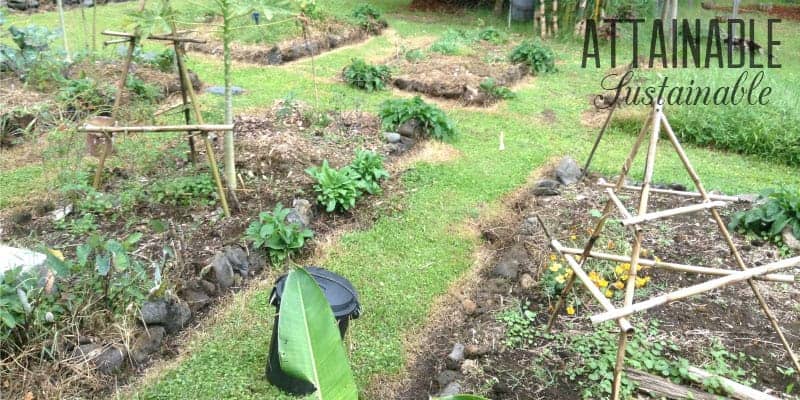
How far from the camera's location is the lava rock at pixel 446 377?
311 centimetres

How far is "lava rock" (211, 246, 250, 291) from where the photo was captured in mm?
3734

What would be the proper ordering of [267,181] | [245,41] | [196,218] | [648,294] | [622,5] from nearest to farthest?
1. [648,294]
2. [196,218]
3. [267,181]
4. [245,41]
5. [622,5]

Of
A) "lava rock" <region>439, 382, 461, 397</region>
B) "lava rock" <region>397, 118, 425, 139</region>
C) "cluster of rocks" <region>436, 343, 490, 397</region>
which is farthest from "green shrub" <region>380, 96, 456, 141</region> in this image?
"lava rock" <region>439, 382, 461, 397</region>

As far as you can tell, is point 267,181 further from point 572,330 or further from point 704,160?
point 704,160

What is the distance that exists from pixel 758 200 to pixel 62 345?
5.17 m

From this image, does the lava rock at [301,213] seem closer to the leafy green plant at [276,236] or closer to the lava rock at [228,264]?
the leafy green plant at [276,236]

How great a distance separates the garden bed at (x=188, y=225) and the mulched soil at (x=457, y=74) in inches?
71.3

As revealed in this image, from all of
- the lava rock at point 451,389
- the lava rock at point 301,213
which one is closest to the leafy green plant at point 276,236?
the lava rock at point 301,213

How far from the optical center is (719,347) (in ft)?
10.7

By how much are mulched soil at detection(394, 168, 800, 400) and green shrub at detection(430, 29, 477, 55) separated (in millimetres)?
5576

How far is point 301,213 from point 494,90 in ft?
13.8

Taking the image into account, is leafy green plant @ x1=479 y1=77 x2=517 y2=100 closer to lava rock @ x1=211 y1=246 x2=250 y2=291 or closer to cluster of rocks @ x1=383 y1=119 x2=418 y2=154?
cluster of rocks @ x1=383 y1=119 x2=418 y2=154

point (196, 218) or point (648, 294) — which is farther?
point (196, 218)

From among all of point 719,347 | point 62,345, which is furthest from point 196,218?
point 719,347
